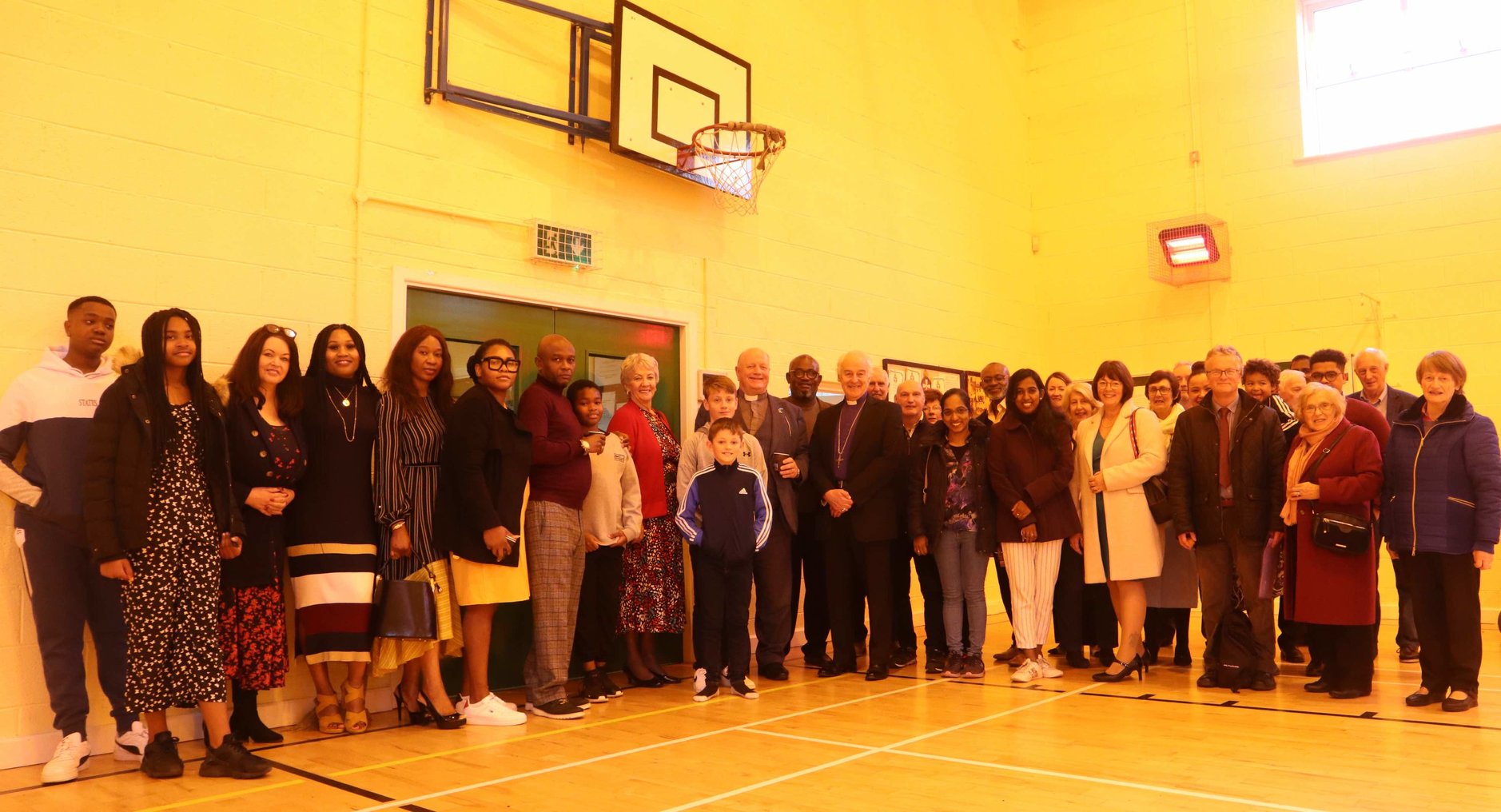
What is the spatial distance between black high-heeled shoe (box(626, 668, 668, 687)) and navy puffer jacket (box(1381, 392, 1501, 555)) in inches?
127

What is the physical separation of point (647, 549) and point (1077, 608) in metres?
2.17

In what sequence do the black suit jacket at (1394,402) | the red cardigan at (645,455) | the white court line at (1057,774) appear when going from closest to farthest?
1. the white court line at (1057,774)
2. the red cardigan at (645,455)
3. the black suit jacket at (1394,402)

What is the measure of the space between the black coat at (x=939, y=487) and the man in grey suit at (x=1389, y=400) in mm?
1912

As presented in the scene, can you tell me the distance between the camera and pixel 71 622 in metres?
3.50

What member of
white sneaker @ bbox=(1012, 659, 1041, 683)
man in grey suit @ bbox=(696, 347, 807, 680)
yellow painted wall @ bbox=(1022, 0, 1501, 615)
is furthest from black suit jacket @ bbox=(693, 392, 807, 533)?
yellow painted wall @ bbox=(1022, 0, 1501, 615)

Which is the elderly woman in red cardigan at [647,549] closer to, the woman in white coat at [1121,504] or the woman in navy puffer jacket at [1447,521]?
the woman in white coat at [1121,504]

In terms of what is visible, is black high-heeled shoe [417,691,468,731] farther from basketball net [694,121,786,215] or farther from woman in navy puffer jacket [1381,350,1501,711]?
woman in navy puffer jacket [1381,350,1501,711]

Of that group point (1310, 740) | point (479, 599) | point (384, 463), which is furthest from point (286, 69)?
point (1310, 740)

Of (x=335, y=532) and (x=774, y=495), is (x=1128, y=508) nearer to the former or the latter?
(x=774, y=495)

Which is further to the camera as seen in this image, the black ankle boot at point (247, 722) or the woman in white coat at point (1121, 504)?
the woman in white coat at point (1121, 504)

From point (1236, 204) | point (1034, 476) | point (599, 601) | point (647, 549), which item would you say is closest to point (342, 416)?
point (599, 601)

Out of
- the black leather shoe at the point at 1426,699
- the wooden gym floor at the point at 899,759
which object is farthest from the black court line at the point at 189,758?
the black leather shoe at the point at 1426,699

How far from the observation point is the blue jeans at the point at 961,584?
16.4ft

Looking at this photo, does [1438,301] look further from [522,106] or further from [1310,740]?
[522,106]
